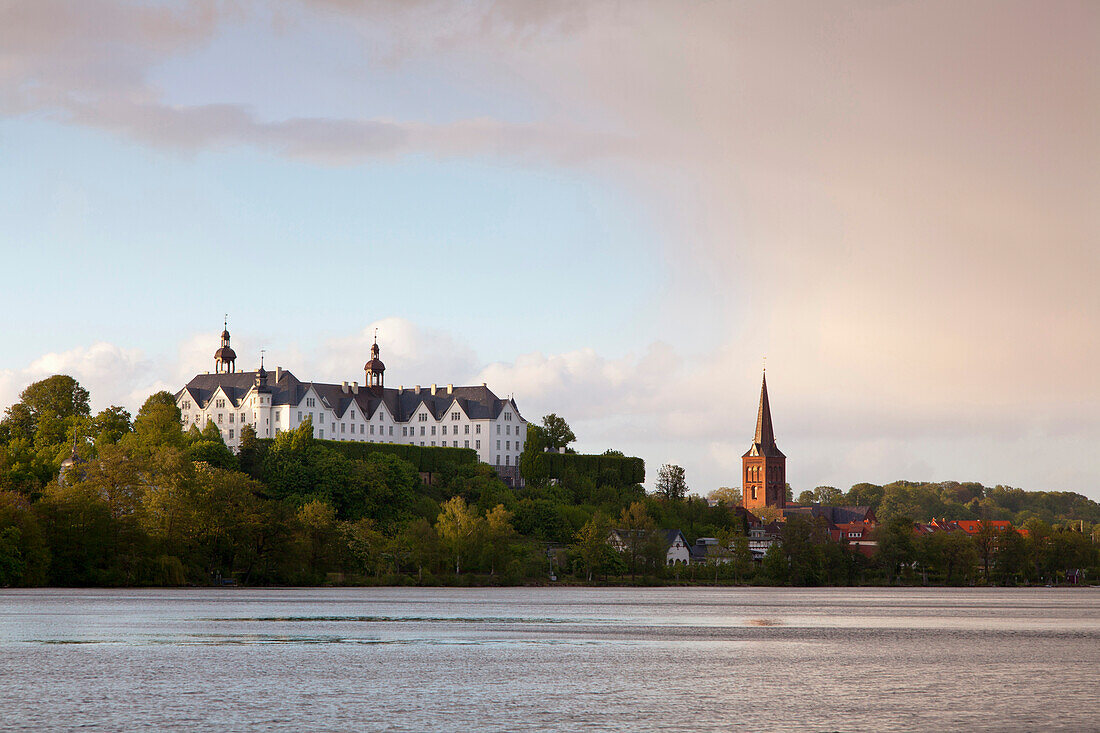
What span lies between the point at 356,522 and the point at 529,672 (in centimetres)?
8957

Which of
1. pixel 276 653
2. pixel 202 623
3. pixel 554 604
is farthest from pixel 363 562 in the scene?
pixel 276 653

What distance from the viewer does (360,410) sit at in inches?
6550

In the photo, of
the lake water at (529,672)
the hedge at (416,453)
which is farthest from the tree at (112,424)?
the lake water at (529,672)

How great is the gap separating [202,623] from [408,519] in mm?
76486

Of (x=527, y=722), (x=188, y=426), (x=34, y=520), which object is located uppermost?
(x=188, y=426)

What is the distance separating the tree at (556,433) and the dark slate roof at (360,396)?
5.08 meters

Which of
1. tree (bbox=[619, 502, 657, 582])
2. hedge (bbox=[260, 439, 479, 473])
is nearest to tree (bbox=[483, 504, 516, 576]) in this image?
tree (bbox=[619, 502, 657, 582])

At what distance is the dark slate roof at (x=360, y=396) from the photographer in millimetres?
161125

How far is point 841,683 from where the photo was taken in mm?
28562

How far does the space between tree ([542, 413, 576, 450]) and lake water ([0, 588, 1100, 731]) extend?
362 ft

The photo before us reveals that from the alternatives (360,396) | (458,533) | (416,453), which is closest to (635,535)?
(458,533)

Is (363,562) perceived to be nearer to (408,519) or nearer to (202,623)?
(408,519)

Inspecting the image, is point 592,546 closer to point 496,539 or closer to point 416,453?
point 496,539

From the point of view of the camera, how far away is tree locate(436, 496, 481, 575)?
113500mm
